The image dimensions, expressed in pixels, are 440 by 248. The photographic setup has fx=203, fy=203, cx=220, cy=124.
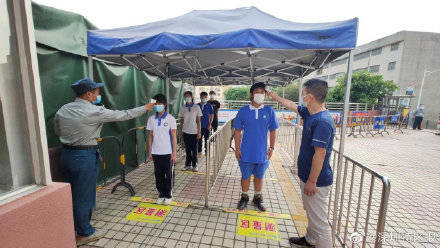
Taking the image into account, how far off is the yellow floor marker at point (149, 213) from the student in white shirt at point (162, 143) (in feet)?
0.55

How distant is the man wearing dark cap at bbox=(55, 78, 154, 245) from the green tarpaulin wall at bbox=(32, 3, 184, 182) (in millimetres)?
896

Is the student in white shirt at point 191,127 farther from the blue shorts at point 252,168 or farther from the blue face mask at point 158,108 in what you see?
the blue shorts at point 252,168

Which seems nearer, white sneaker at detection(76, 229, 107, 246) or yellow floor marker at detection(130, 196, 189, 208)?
white sneaker at detection(76, 229, 107, 246)

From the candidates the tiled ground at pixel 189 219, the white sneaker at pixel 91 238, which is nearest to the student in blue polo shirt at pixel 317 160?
the tiled ground at pixel 189 219

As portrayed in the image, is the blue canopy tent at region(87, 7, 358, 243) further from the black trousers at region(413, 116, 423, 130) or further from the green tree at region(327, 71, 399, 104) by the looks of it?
the green tree at region(327, 71, 399, 104)

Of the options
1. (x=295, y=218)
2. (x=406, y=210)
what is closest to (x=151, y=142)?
(x=295, y=218)

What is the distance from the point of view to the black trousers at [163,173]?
3326 mm

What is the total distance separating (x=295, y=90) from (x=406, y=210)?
53.1 m

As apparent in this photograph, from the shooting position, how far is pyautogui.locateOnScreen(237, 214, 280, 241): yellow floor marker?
9.10 feet

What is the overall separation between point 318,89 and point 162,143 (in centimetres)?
236

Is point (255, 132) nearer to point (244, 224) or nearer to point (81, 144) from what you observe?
point (244, 224)

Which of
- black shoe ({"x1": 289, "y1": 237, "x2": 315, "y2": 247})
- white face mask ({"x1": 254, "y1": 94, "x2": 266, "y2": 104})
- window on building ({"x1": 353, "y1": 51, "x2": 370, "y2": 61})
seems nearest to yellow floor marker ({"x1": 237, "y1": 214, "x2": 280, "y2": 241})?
black shoe ({"x1": 289, "y1": 237, "x2": 315, "y2": 247})

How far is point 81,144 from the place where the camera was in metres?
2.52

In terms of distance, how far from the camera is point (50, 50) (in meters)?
3.12
